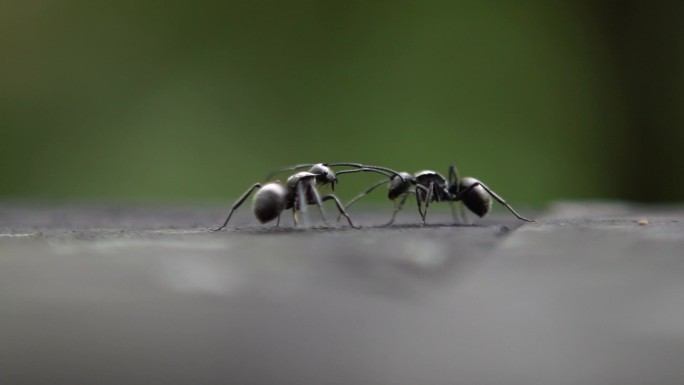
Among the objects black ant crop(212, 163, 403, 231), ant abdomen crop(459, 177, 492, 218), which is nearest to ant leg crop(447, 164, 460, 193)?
ant abdomen crop(459, 177, 492, 218)

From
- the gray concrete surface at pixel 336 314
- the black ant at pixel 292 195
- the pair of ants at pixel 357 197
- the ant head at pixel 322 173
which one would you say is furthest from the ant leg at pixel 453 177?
the gray concrete surface at pixel 336 314

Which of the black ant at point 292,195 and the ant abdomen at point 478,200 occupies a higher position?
the black ant at point 292,195

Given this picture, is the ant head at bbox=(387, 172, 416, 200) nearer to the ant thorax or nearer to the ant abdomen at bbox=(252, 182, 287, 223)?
the ant thorax

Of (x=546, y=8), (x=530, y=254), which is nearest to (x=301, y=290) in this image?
(x=530, y=254)

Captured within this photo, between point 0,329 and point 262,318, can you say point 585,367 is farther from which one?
point 0,329

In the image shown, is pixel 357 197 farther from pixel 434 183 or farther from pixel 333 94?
pixel 333 94

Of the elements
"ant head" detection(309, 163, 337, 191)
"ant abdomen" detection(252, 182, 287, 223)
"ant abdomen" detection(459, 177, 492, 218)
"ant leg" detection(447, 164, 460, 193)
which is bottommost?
"ant abdomen" detection(459, 177, 492, 218)

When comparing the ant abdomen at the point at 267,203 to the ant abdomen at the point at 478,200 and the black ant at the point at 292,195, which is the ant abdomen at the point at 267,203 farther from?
the ant abdomen at the point at 478,200
